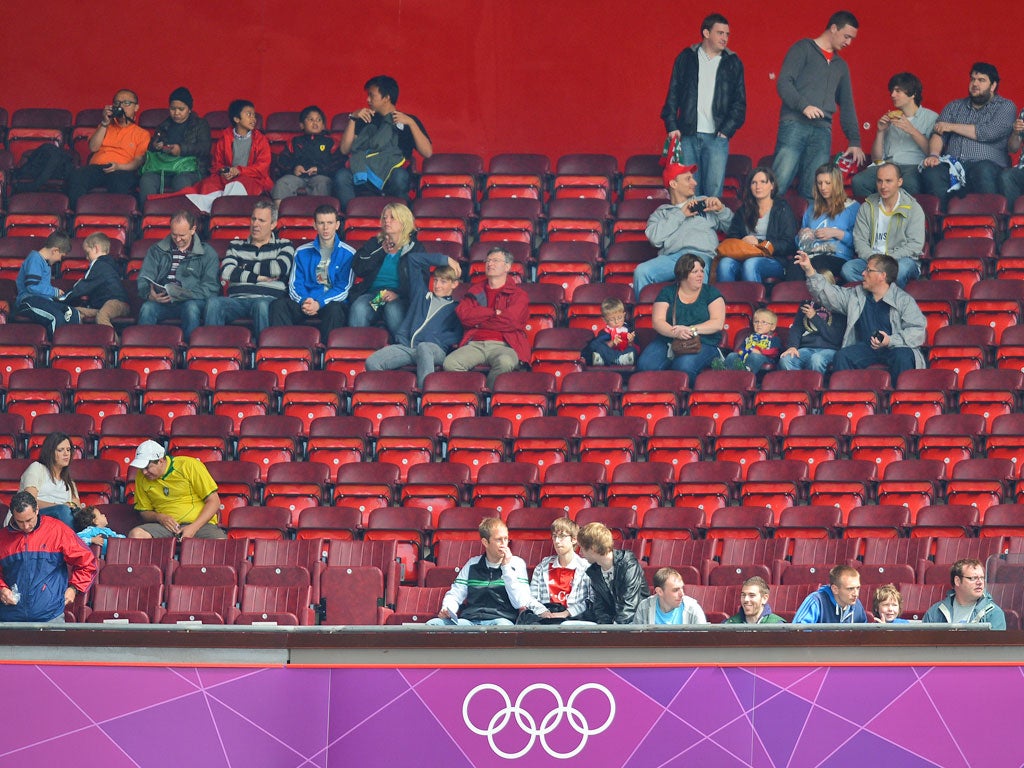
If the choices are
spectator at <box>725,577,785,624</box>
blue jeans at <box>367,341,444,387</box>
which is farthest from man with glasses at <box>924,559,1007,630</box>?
blue jeans at <box>367,341,444,387</box>

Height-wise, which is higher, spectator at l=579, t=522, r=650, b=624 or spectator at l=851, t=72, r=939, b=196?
spectator at l=851, t=72, r=939, b=196

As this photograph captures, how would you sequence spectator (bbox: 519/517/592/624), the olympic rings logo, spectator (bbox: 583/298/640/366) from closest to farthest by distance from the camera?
the olympic rings logo < spectator (bbox: 519/517/592/624) < spectator (bbox: 583/298/640/366)

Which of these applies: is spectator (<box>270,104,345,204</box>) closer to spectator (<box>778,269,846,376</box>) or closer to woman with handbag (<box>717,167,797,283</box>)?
woman with handbag (<box>717,167,797,283</box>)

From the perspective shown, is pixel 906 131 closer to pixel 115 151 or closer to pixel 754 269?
pixel 754 269

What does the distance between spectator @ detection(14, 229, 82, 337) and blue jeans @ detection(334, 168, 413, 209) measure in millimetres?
2197

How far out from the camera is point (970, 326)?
1083 cm

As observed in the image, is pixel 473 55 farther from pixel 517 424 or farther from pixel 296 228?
pixel 517 424

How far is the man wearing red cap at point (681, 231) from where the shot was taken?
1197 centimetres

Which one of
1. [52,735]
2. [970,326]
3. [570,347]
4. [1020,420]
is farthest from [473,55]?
[52,735]

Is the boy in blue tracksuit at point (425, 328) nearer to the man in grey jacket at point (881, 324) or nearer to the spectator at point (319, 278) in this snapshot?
the spectator at point (319, 278)

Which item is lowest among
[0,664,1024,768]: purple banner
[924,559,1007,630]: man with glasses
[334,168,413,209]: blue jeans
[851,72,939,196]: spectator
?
[0,664,1024,768]: purple banner

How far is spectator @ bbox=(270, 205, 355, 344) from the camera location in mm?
11945

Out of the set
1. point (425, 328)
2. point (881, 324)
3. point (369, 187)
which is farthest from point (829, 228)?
point (369, 187)

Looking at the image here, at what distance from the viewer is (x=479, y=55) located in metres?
15.0
